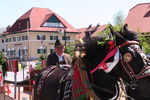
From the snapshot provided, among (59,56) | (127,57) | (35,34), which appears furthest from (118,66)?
(35,34)

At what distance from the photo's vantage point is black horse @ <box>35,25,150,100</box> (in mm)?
3840

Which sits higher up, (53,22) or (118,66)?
(53,22)

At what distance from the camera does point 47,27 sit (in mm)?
62562

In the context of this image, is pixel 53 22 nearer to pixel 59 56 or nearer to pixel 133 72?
pixel 59 56

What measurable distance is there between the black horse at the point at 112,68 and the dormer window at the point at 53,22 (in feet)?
193

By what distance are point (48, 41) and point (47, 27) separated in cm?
295

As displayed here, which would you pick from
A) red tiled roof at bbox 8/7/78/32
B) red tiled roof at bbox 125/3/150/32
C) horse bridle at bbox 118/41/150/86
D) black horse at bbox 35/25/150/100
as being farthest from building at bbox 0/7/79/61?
horse bridle at bbox 118/41/150/86

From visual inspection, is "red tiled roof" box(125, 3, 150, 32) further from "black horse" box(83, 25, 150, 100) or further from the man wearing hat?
"black horse" box(83, 25, 150, 100)

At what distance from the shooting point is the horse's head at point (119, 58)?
12.6 ft

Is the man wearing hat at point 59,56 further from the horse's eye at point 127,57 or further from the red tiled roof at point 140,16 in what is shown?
the red tiled roof at point 140,16

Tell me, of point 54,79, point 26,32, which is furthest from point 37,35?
point 54,79

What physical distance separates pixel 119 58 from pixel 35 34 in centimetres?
5681

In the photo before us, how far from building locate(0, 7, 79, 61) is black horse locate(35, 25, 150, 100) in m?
54.5

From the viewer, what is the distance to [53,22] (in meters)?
63.8
